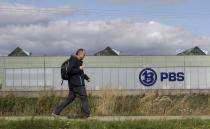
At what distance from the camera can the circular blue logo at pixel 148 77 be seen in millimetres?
45844

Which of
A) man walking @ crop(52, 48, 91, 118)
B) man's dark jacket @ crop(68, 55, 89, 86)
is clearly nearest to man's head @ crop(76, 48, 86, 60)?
man walking @ crop(52, 48, 91, 118)

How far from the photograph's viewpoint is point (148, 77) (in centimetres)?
4656

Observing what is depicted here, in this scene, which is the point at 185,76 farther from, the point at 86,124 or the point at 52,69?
the point at 86,124

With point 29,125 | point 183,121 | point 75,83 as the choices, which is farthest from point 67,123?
point 183,121

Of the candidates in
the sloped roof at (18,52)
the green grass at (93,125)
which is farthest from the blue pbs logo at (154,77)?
the green grass at (93,125)

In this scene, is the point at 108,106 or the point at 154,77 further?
the point at 154,77

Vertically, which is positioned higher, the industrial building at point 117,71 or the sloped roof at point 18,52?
the sloped roof at point 18,52

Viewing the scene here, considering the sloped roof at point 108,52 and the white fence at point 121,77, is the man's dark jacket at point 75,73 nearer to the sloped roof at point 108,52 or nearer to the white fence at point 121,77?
the white fence at point 121,77

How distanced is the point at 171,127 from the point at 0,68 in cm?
4461

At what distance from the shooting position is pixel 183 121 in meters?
7.18

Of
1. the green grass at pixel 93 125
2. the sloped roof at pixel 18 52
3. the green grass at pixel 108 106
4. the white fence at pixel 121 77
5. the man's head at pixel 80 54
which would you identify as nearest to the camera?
the green grass at pixel 93 125

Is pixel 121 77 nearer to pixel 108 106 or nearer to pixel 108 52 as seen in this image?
pixel 108 52

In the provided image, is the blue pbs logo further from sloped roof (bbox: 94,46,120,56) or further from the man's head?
the man's head

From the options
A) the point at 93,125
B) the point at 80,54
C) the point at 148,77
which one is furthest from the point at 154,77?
the point at 93,125
